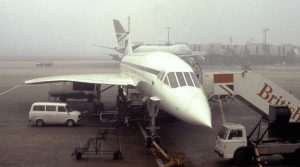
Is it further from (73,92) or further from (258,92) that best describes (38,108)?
(258,92)

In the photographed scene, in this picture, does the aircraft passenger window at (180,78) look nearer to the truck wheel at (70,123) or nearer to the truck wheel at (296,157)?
the truck wheel at (296,157)

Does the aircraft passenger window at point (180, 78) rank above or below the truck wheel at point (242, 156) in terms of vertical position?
above

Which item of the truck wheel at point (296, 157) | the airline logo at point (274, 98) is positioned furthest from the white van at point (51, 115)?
the truck wheel at point (296, 157)

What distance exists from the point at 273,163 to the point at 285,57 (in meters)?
134

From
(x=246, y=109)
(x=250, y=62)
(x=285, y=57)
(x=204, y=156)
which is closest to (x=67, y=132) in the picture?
(x=204, y=156)

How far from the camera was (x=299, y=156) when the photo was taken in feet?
68.3

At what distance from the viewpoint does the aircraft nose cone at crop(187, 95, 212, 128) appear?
Result: 19820 mm

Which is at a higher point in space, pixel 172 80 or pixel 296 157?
pixel 172 80

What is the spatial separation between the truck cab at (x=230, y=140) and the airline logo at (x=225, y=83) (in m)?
5.63

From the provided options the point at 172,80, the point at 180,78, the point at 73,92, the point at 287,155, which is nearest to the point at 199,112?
the point at 180,78

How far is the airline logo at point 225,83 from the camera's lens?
1046 inches

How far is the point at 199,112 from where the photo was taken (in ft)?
66.7

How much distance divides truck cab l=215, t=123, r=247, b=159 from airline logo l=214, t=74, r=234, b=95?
5.63 m

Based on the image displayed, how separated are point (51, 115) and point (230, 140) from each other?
51.4 ft
